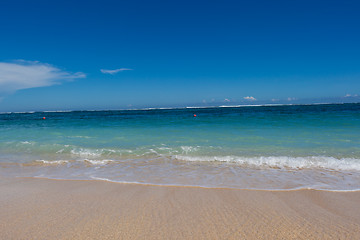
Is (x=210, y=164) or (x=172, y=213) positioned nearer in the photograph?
(x=172, y=213)

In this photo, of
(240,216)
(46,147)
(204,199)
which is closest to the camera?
(240,216)

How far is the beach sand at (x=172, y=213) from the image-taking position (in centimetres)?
276

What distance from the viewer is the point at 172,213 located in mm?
3365

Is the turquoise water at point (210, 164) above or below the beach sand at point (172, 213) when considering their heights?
below

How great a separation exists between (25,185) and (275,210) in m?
5.62

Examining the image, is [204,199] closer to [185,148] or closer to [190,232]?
[190,232]

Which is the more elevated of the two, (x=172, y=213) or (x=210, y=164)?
(x=172, y=213)

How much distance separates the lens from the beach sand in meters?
2.76

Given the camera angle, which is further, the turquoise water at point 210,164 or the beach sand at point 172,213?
the turquoise water at point 210,164

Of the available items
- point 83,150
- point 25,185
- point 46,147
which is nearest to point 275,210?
point 25,185

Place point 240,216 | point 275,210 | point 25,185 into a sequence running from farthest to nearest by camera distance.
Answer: point 25,185 < point 275,210 < point 240,216

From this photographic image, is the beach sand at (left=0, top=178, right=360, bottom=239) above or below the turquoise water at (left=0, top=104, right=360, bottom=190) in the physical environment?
above

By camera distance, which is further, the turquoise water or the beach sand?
the turquoise water

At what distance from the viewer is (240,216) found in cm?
326
